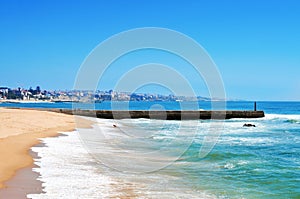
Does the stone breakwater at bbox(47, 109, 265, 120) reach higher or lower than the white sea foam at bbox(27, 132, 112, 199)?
higher

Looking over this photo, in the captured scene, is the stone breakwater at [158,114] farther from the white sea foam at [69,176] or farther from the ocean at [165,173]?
the white sea foam at [69,176]

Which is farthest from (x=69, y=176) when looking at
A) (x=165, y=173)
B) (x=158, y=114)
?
(x=158, y=114)

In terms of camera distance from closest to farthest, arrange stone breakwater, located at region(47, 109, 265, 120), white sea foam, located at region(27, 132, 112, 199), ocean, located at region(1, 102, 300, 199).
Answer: white sea foam, located at region(27, 132, 112, 199) → ocean, located at region(1, 102, 300, 199) → stone breakwater, located at region(47, 109, 265, 120)

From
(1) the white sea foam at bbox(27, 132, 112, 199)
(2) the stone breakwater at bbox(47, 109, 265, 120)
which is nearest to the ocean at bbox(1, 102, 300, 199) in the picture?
(1) the white sea foam at bbox(27, 132, 112, 199)

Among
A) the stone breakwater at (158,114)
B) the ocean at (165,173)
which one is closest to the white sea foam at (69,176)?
the ocean at (165,173)

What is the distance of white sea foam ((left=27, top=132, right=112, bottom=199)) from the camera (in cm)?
973

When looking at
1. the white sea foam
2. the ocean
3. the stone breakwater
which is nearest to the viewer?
the white sea foam

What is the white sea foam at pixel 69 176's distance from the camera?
31.9 feet

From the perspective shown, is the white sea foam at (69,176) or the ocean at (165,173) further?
the ocean at (165,173)

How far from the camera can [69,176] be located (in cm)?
1171

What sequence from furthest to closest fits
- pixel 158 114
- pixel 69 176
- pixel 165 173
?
pixel 158 114 < pixel 165 173 < pixel 69 176

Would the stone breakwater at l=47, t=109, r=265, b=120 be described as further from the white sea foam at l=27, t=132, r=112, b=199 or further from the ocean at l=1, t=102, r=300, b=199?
the white sea foam at l=27, t=132, r=112, b=199

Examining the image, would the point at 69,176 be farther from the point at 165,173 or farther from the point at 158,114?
the point at 158,114

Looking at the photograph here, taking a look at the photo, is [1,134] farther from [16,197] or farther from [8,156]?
[16,197]
